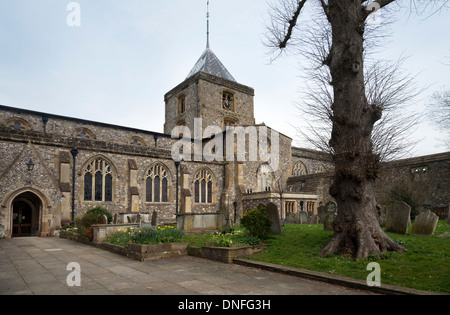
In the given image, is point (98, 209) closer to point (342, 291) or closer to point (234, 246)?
point (234, 246)

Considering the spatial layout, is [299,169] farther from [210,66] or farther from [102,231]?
[102,231]

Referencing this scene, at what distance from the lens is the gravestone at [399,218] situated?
934cm

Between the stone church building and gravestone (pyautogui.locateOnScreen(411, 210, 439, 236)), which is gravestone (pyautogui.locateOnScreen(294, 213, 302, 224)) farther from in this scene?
gravestone (pyautogui.locateOnScreen(411, 210, 439, 236))

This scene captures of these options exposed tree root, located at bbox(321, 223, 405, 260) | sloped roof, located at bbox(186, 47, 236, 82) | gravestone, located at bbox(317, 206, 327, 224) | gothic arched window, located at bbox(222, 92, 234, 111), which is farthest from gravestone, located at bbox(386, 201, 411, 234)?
sloped roof, located at bbox(186, 47, 236, 82)

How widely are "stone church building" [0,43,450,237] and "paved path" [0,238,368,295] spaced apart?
4389 mm

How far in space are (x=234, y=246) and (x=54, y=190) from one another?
11603 mm

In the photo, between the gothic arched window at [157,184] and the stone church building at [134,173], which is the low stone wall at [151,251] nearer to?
the stone church building at [134,173]

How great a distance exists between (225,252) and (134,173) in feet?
41.0

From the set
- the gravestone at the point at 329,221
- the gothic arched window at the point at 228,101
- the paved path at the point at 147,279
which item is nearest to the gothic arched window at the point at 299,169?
the gothic arched window at the point at 228,101

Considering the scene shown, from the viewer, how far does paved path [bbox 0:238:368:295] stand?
5.04m

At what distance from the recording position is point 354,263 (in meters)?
6.49

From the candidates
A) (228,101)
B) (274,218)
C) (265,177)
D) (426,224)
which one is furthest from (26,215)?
(228,101)
